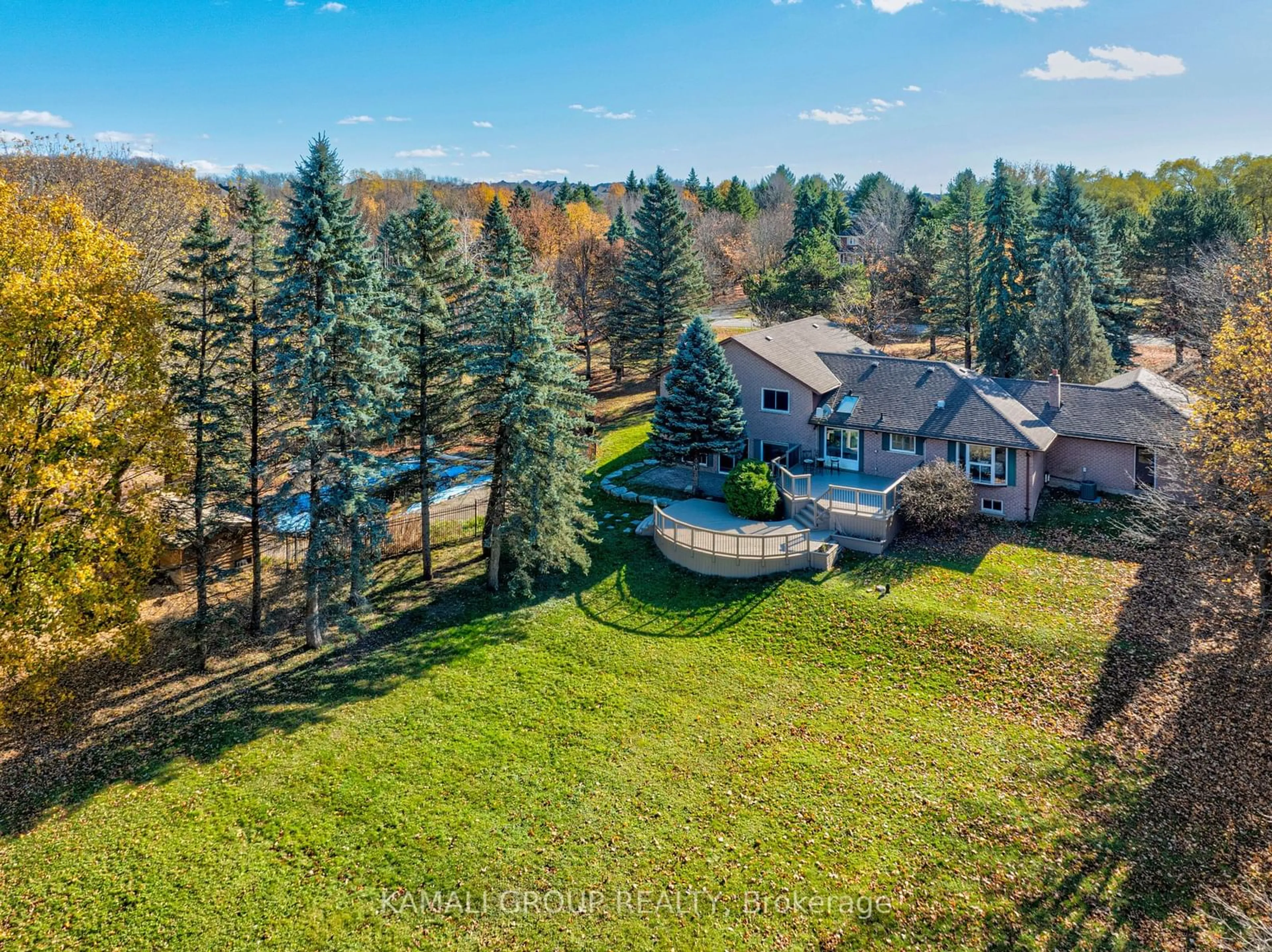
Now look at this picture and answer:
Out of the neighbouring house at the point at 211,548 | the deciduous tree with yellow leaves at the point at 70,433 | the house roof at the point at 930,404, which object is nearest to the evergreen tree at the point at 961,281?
the house roof at the point at 930,404

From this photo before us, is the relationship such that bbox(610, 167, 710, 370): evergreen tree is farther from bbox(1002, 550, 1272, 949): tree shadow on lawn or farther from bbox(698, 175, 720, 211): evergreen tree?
bbox(698, 175, 720, 211): evergreen tree

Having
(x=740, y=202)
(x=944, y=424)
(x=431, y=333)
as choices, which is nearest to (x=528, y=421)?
(x=431, y=333)

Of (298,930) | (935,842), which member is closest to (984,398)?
(935,842)

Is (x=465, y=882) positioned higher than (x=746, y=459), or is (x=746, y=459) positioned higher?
(x=746, y=459)

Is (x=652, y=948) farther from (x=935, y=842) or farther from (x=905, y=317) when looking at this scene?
(x=905, y=317)

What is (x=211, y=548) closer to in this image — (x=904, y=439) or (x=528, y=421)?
(x=528, y=421)

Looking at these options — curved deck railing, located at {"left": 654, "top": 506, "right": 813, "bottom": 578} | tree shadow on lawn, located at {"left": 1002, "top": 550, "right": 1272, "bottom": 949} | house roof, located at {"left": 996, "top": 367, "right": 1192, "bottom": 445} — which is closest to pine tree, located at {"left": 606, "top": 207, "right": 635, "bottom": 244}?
house roof, located at {"left": 996, "top": 367, "right": 1192, "bottom": 445}

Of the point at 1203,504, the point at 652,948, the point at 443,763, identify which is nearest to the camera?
the point at 652,948
